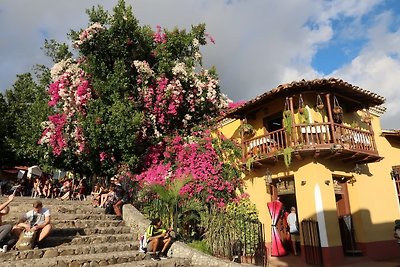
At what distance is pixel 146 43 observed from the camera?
48.2 feet

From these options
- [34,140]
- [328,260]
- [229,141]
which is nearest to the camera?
[328,260]

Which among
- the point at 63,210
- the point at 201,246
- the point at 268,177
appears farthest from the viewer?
the point at 268,177

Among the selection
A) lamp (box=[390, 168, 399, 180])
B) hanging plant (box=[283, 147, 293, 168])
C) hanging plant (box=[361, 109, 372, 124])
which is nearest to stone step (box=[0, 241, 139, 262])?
hanging plant (box=[283, 147, 293, 168])

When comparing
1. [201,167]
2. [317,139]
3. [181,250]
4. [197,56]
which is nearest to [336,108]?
[317,139]

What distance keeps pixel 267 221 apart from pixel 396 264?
14.8ft

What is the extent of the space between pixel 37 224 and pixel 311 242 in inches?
336

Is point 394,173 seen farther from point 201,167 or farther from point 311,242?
point 201,167

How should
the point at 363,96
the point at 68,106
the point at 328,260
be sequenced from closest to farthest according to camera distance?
the point at 328,260
the point at 363,96
the point at 68,106

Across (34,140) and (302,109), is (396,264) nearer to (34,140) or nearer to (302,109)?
(302,109)

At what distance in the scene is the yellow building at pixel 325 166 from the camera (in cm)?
1134

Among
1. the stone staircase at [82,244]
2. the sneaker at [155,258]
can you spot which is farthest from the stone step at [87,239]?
the sneaker at [155,258]

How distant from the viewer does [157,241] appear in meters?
8.25

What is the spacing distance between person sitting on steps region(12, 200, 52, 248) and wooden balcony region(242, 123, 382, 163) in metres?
7.78

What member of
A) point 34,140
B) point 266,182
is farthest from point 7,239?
point 34,140
